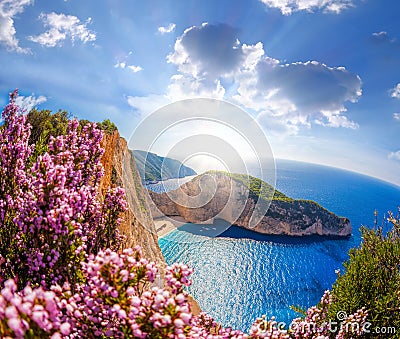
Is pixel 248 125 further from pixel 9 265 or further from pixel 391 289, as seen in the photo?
pixel 9 265

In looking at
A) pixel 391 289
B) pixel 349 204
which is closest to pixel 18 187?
pixel 391 289

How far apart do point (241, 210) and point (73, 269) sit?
84.4 m

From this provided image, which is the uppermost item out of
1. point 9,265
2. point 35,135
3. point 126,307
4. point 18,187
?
point 35,135

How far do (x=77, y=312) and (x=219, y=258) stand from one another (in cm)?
6155

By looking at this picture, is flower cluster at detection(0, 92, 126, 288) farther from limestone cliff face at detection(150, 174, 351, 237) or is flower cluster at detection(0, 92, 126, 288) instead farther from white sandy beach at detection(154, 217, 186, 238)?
limestone cliff face at detection(150, 174, 351, 237)

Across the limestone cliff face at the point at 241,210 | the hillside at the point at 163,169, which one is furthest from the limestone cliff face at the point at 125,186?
the limestone cliff face at the point at 241,210

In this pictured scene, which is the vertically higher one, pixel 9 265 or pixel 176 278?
pixel 176 278

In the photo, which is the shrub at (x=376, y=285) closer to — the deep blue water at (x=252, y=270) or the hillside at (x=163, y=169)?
the deep blue water at (x=252, y=270)

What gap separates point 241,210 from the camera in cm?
8669

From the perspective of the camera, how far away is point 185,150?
29.7 metres

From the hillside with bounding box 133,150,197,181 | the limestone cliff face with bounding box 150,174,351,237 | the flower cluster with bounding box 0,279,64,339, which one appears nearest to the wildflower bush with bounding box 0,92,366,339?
the flower cluster with bounding box 0,279,64,339

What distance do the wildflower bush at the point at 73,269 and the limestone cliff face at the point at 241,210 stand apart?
260 ft

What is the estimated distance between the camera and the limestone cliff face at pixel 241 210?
3314 inches

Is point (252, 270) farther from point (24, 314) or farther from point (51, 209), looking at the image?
point (24, 314)
